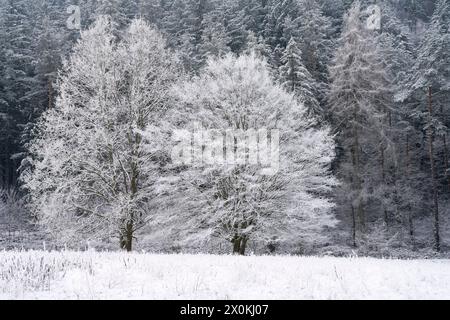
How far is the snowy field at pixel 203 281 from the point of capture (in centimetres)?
613

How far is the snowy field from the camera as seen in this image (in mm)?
6129

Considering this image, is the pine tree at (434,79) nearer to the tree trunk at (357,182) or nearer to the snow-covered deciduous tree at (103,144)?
the tree trunk at (357,182)

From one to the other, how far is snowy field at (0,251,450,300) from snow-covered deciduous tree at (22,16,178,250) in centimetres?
644

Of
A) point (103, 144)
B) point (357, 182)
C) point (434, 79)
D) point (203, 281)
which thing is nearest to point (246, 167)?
point (103, 144)

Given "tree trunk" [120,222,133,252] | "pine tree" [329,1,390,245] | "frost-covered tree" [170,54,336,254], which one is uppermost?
"pine tree" [329,1,390,245]

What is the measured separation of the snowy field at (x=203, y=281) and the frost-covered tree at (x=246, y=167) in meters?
6.85

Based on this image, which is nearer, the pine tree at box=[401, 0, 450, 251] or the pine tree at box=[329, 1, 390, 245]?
the pine tree at box=[329, 1, 390, 245]

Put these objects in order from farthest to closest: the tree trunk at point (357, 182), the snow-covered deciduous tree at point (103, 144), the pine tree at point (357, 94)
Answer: the tree trunk at point (357, 182)
the pine tree at point (357, 94)
the snow-covered deciduous tree at point (103, 144)

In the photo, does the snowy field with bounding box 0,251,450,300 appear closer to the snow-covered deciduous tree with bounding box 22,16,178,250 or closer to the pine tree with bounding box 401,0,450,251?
the snow-covered deciduous tree with bounding box 22,16,178,250

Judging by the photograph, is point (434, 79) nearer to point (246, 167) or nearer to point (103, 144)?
point (246, 167)

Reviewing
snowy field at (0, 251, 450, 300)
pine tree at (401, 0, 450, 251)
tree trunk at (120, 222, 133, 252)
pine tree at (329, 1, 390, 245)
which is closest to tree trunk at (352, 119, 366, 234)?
pine tree at (329, 1, 390, 245)

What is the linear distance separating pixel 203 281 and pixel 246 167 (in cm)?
890

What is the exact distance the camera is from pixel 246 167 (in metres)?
15.6

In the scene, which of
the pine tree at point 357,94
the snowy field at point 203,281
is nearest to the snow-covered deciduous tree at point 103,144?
the snowy field at point 203,281
